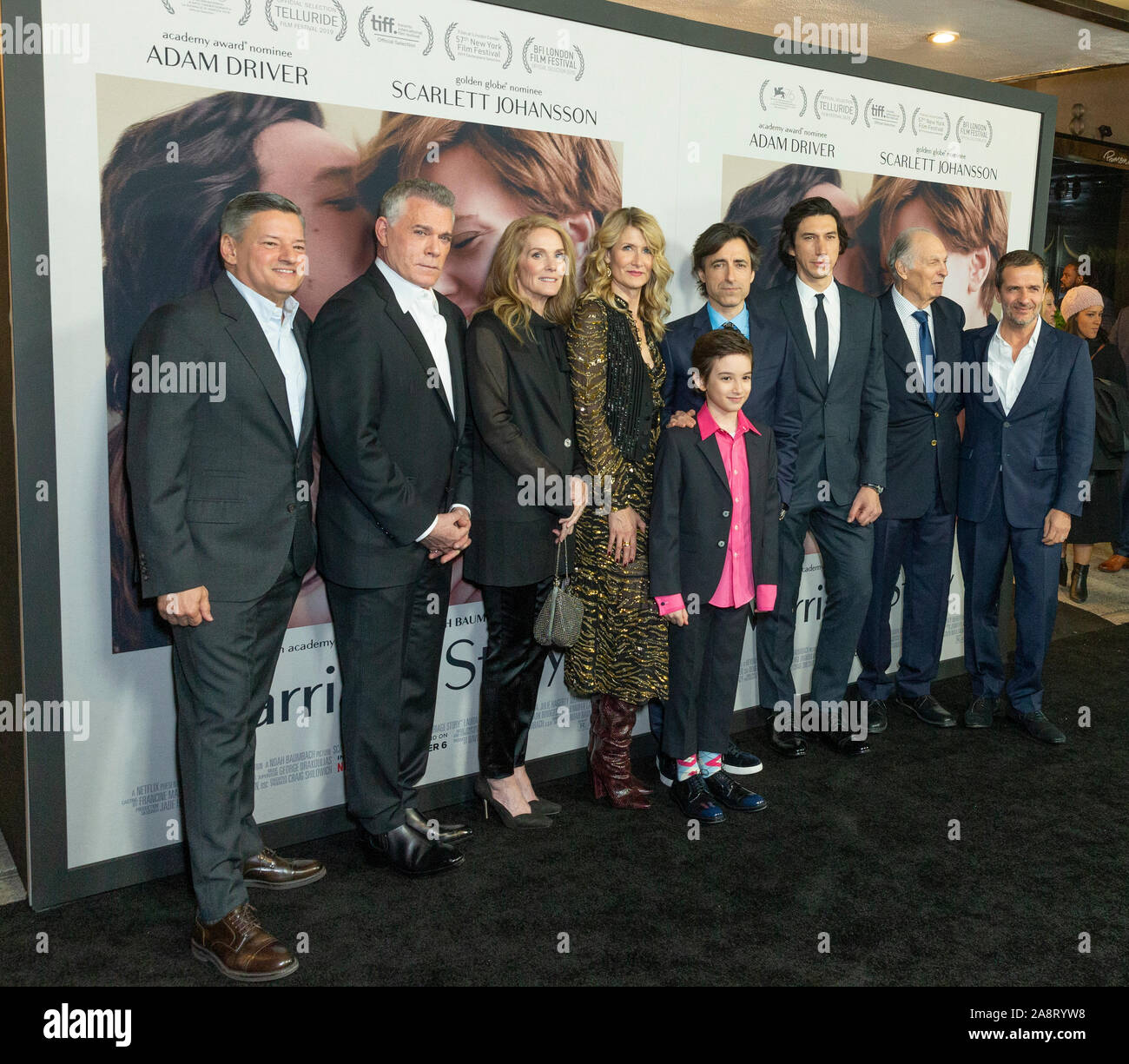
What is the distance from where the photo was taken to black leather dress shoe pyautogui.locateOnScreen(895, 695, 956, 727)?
441cm

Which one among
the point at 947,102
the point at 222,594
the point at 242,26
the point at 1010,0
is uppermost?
the point at 1010,0

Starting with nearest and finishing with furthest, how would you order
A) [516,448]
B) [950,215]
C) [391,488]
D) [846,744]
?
1. [391,488]
2. [516,448]
3. [846,744]
4. [950,215]

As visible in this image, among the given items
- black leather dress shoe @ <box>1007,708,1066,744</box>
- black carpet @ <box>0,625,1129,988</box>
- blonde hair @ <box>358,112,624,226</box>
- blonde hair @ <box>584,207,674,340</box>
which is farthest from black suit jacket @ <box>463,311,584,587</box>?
black leather dress shoe @ <box>1007,708,1066,744</box>

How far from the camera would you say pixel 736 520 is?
3.48 m

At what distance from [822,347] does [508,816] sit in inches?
78.7

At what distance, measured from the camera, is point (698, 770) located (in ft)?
11.9

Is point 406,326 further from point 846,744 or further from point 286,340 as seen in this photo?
point 846,744

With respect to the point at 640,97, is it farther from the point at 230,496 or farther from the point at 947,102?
the point at 230,496

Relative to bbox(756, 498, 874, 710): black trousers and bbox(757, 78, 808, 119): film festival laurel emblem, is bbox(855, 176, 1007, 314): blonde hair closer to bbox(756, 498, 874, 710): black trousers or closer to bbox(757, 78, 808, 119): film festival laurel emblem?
bbox(757, 78, 808, 119): film festival laurel emblem

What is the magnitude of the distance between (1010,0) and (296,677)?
6.30 metres

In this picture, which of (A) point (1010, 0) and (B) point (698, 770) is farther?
(A) point (1010, 0)

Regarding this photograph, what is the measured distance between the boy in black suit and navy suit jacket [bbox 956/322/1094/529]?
1.17m

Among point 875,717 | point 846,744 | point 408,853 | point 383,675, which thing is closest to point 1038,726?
point 875,717
